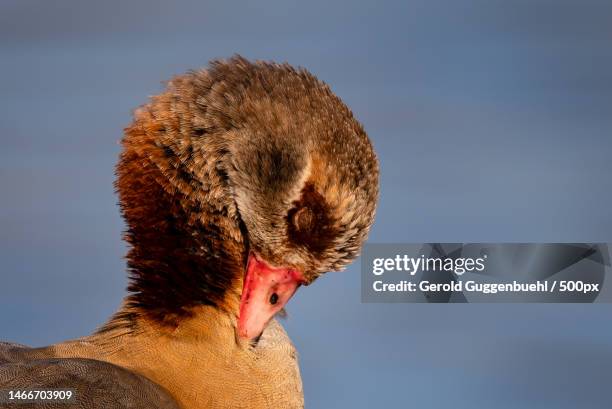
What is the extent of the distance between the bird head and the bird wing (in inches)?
10.9

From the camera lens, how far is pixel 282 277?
3273mm

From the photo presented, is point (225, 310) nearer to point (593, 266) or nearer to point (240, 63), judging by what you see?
point (240, 63)

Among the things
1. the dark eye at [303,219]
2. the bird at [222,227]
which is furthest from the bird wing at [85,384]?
the dark eye at [303,219]

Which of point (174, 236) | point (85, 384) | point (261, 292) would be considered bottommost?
point (85, 384)

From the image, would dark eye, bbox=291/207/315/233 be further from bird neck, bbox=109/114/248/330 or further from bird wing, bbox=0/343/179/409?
bird wing, bbox=0/343/179/409

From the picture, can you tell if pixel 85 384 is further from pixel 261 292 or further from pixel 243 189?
pixel 243 189

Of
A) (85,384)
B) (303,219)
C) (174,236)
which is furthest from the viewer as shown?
(174,236)

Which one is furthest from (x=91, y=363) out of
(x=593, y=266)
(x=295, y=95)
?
(x=593, y=266)

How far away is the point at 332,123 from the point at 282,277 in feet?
1.54

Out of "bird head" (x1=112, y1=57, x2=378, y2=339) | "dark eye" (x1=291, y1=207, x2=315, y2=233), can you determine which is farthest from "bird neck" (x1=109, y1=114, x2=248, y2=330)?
"dark eye" (x1=291, y1=207, x2=315, y2=233)

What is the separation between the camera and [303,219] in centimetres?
319

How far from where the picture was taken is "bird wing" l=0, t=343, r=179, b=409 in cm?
299

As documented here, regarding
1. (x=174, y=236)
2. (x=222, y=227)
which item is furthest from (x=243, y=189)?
(x=174, y=236)

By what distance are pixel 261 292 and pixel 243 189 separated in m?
0.31
